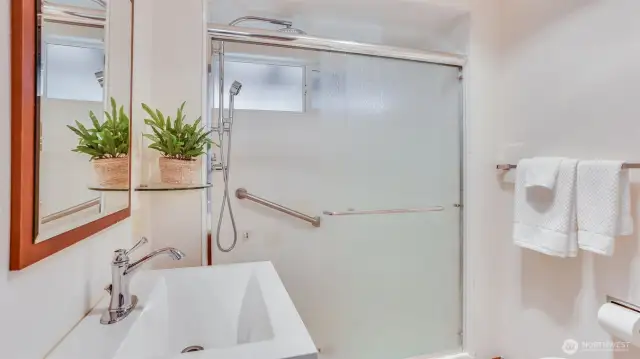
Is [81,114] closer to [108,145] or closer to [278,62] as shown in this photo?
[108,145]

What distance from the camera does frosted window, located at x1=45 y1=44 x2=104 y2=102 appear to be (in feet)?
1.97

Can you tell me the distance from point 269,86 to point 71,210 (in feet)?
4.67

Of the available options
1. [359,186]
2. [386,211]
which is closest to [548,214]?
[386,211]

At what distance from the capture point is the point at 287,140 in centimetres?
190

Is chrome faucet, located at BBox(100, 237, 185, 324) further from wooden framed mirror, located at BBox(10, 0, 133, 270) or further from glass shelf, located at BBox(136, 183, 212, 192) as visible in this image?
glass shelf, located at BBox(136, 183, 212, 192)

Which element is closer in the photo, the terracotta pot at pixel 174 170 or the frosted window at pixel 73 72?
the frosted window at pixel 73 72

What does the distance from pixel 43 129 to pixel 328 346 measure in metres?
1.80

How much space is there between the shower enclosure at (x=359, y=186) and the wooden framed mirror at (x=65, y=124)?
0.84 meters

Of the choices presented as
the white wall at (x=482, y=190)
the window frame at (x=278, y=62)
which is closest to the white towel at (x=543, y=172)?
the white wall at (x=482, y=190)

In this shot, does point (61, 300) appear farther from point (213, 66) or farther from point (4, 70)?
point (213, 66)

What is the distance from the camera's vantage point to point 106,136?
2.89 ft

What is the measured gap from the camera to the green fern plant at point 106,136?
29.6 inches

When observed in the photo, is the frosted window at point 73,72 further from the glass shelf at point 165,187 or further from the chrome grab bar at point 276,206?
the chrome grab bar at point 276,206

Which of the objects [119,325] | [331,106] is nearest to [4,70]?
[119,325]
